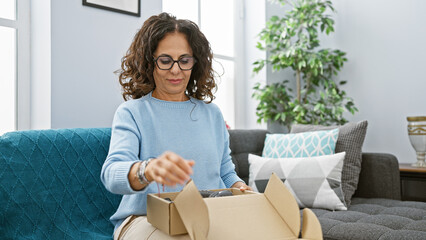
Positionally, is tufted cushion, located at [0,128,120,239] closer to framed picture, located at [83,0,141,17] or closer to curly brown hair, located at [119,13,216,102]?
curly brown hair, located at [119,13,216,102]

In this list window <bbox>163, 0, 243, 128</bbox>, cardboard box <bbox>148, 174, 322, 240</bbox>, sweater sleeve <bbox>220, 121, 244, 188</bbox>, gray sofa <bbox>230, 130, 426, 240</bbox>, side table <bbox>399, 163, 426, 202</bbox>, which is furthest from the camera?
window <bbox>163, 0, 243, 128</bbox>

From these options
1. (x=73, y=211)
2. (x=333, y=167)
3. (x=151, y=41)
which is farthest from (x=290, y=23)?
(x=73, y=211)

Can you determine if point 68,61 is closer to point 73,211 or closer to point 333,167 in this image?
point 73,211

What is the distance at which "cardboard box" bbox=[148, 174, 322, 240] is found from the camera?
2.91 ft

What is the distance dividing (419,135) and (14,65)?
8.27 ft

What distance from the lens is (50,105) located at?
6.33 ft

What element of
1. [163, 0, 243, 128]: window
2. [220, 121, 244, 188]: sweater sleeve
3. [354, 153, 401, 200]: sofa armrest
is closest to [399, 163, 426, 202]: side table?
[354, 153, 401, 200]: sofa armrest

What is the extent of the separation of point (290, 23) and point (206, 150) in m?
2.01

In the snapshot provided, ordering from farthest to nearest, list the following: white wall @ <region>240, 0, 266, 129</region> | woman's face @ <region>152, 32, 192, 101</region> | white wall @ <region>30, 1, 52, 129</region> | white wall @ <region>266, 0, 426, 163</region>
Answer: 1. white wall @ <region>240, 0, 266, 129</region>
2. white wall @ <region>266, 0, 426, 163</region>
3. white wall @ <region>30, 1, 52, 129</region>
4. woman's face @ <region>152, 32, 192, 101</region>

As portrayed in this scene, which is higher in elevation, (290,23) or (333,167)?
(290,23)

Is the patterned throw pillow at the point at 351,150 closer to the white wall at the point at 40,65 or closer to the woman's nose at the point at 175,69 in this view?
the woman's nose at the point at 175,69

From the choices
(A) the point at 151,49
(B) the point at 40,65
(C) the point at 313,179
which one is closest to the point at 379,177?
(C) the point at 313,179

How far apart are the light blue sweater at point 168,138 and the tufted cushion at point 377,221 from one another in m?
0.53

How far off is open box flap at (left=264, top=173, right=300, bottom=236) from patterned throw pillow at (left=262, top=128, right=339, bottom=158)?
118 cm
